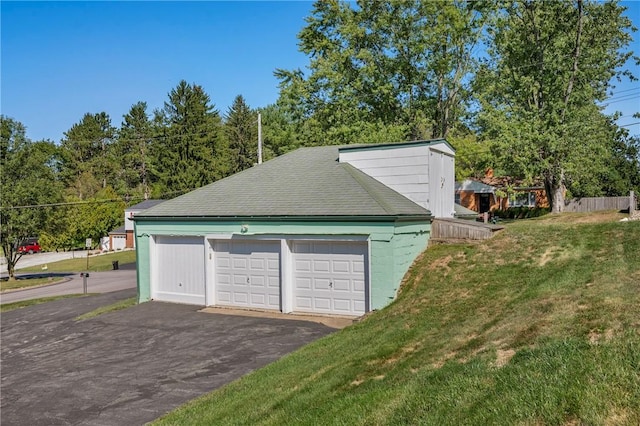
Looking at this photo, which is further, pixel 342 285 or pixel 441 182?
pixel 441 182

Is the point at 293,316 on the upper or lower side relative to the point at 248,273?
lower

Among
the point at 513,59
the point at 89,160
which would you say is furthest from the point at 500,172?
the point at 89,160

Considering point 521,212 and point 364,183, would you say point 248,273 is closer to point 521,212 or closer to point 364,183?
point 364,183

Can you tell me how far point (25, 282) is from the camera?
35.1 meters

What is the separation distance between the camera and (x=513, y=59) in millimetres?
32812

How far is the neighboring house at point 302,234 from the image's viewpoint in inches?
594

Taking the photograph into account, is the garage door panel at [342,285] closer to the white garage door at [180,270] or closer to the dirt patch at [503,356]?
the white garage door at [180,270]

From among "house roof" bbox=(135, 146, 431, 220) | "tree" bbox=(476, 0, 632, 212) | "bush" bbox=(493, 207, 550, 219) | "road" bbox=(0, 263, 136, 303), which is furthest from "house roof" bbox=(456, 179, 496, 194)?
"road" bbox=(0, 263, 136, 303)

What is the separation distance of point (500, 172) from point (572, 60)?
822 cm

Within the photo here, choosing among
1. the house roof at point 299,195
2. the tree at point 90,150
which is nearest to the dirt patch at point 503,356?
the house roof at point 299,195

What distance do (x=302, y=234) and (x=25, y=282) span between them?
2834 cm

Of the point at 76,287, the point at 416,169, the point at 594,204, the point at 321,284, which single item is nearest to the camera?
the point at 321,284

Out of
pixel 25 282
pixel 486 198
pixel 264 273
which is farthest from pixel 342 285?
pixel 486 198

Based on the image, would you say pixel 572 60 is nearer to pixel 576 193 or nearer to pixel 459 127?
pixel 459 127
